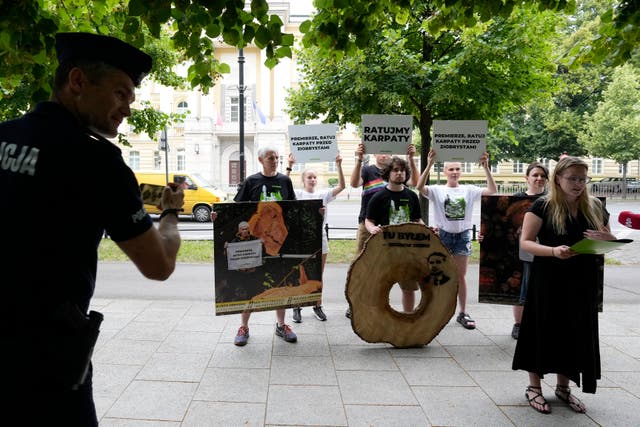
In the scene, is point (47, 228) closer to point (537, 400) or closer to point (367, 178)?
point (537, 400)

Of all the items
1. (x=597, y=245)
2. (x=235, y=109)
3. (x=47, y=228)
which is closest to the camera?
(x=47, y=228)

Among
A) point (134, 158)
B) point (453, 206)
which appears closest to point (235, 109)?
point (134, 158)

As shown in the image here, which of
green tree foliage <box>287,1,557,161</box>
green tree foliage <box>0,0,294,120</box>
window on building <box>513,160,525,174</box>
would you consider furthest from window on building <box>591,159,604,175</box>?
green tree foliage <box>0,0,294,120</box>

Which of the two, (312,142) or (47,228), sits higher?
(312,142)

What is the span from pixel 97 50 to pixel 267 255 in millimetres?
3736

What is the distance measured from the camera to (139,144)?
4775 centimetres

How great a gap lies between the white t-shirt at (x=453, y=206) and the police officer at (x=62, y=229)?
4738mm

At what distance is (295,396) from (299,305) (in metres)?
1.64

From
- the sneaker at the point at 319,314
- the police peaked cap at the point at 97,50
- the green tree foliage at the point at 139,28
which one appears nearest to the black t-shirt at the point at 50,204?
the police peaked cap at the point at 97,50

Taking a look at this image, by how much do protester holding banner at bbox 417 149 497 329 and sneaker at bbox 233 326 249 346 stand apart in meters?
2.56

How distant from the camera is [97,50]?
1.80 meters

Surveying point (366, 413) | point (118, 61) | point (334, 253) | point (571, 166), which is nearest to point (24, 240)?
point (118, 61)

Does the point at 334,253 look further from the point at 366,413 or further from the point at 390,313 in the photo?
the point at 366,413

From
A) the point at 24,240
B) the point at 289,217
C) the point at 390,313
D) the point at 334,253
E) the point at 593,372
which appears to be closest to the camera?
the point at 24,240
